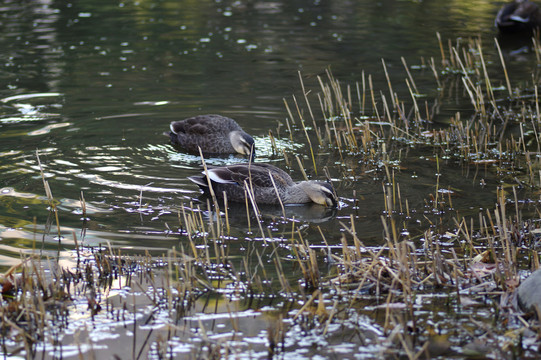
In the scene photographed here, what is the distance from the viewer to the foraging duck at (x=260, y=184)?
9117mm

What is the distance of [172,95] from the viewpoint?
46.2ft

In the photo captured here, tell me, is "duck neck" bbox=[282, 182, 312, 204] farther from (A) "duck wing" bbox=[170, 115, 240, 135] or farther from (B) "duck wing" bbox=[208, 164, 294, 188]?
(A) "duck wing" bbox=[170, 115, 240, 135]

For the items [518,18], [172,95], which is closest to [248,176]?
[172,95]

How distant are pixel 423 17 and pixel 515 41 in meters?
3.34

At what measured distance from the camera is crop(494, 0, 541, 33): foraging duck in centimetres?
1958

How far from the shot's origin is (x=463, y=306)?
19.9ft

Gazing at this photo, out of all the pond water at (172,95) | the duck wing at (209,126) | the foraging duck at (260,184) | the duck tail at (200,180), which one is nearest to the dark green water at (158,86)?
the pond water at (172,95)

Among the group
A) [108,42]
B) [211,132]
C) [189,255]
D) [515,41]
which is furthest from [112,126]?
[515,41]

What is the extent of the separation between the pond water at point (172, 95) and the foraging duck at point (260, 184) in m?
0.21

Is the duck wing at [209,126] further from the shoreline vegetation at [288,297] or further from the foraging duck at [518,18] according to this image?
the foraging duck at [518,18]

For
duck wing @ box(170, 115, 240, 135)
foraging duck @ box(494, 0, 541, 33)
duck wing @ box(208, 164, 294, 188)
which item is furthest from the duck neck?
foraging duck @ box(494, 0, 541, 33)

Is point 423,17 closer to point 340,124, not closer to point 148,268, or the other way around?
point 340,124

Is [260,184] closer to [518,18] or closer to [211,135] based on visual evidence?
[211,135]

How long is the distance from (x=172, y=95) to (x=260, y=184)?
5395 mm
